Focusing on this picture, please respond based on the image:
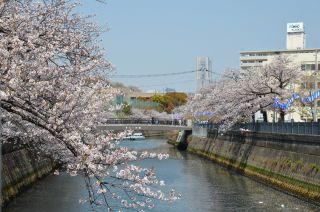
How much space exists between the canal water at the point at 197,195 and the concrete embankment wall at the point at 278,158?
74 centimetres

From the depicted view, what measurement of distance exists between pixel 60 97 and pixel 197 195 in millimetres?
18596

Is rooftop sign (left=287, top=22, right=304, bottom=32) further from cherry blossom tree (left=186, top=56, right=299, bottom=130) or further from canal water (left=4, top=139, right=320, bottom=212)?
canal water (left=4, top=139, right=320, bottom=212)

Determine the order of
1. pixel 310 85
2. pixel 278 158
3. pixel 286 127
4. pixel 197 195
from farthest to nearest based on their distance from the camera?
pixel 310 85 < pixel 286 127 < pixel 278 158 < pixel 197 195

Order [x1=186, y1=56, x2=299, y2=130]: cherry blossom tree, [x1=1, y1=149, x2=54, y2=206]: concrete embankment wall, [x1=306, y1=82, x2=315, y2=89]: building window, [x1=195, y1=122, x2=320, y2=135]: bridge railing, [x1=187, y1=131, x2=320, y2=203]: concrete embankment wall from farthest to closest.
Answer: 1. [x1=306, y1=82, x2=315, y2=89]: building window
2. [x1=186, y1=56, x2=299, y2=130]: cherry blossom tree
3. [x1=195, y1=122, x2=320, y2=135]: bridge railing
4. [x1=187, y1=131, x2=320, y2=203]: concrete embankment wall
5. [x1=1, y1=149, x2=54, y2=206]: concrete embankment wall

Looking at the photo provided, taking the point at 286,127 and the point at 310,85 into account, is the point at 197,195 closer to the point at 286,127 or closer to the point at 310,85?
the point at 286,127

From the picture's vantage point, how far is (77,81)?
1158 cm

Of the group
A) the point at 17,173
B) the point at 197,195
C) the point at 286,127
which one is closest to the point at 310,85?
the point at 286,127

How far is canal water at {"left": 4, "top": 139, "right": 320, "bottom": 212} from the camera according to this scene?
76.1 feet

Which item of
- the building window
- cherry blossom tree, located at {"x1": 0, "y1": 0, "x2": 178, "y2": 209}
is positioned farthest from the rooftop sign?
cherry blossom tree, located at {"x1": 0, "y1": 0, "x2": 178, "y2": 209}

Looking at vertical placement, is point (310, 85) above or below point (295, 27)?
below

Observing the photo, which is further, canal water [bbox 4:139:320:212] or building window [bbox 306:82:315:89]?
building window [bbox 306:82:315:89]

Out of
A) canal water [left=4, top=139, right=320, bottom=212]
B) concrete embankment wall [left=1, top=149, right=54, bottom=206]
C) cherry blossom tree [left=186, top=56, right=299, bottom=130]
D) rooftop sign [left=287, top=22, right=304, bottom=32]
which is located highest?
rooftop sign [left=287, top=22, right=304, bottom=32]

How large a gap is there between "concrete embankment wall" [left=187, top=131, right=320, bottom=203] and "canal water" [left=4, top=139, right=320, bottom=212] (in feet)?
2.44

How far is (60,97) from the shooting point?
30.5 feet
